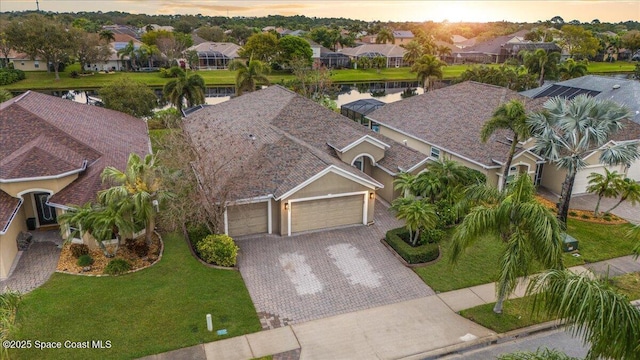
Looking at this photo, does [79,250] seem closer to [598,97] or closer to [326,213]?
[326,213]

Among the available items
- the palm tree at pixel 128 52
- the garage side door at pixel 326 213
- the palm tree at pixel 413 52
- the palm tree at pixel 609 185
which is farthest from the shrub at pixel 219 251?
the palm tree at pixel 413 52

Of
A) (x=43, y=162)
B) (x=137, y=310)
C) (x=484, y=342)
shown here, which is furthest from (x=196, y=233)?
(x=484, y=342)

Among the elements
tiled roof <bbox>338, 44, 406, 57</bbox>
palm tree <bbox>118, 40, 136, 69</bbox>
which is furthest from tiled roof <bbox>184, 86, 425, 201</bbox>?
tiled roof <bbox>338, 44, 406, 57</bbox>

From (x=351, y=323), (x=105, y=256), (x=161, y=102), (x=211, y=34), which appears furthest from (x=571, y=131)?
(x=211, y=34)

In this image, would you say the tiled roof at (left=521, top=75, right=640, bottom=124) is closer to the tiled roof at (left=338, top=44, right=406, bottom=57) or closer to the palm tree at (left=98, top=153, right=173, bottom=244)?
the palm tree at (left=98, top=153, right=173, bottom=244)

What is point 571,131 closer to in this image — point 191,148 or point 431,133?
point 431,133

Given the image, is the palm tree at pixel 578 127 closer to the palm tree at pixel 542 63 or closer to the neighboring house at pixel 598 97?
the neighboring house at pixel 598 97
